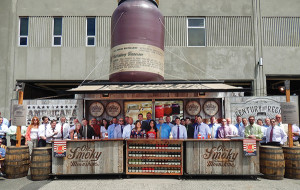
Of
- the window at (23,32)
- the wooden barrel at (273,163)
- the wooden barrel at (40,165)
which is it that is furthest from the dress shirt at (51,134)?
the window at (23,32)

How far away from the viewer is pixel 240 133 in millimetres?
9047

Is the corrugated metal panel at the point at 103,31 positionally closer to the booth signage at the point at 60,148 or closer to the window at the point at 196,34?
the window at the point at 196,34

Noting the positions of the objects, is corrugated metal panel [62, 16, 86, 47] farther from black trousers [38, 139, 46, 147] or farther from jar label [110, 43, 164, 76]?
black trousers [38, 139, 46, 147]

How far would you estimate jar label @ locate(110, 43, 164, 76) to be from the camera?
33.9 ft

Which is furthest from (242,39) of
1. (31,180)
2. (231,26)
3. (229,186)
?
(31,180)

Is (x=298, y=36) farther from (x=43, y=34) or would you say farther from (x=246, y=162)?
(x=43, y=34)

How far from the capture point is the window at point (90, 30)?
16.2 m

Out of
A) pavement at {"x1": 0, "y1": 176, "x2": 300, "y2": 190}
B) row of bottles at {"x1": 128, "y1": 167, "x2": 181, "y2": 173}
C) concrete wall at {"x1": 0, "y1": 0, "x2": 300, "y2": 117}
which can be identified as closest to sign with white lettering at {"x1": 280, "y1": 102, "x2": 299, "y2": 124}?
pavement at {"x1": 0, "y1": 176, "x2": 300, "y2": 190}

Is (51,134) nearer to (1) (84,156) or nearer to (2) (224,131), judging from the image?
Result: (1) (84,156)

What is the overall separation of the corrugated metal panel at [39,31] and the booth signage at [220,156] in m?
13.5

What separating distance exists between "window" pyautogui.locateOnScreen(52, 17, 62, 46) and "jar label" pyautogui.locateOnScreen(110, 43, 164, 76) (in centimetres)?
733

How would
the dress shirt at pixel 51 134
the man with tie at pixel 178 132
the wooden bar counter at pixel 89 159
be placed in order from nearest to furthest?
the wooden bar counter at pixel 89 159, the man with tie at pixel 178 132, the dress shirt at pixel 51 134

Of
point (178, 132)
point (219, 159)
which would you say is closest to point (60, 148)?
point (178, 132)

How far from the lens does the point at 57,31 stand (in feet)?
53.2
